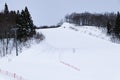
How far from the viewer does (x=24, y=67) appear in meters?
26.6

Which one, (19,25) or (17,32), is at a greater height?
(19,25)

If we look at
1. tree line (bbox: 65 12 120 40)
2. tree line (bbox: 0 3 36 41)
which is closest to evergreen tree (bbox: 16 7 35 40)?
tree line (bbox: 0 3 36 41)

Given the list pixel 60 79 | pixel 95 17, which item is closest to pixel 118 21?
pixel 60 79

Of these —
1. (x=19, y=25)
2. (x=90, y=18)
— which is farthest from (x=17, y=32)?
(x=90, y=18)

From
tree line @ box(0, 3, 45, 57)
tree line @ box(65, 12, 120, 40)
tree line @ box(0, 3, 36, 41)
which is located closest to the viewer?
tree line @ box(0, 3, 45, 57)

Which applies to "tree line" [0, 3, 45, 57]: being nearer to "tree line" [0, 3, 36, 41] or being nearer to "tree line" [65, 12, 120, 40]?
"tree line" [0, 3, 36, 41]

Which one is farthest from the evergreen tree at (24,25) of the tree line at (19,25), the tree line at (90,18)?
the tree line at (90,18)

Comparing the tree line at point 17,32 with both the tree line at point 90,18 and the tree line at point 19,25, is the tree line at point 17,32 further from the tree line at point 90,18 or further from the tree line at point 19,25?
the tree line at point 90,18

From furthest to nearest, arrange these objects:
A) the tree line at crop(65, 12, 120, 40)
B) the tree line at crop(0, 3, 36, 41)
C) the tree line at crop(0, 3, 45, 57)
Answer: the tree line at crop(65, 12, 120, 40) → the tree line at crop(0, 3, 36, 41) → the tree line at crop(0, 3, 45, 57)

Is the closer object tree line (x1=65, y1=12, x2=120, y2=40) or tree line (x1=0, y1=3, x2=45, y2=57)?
tree line (x1=0, y1=3, x2=45, y2=57)

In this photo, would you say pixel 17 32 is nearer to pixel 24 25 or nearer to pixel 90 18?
pixel 24 25

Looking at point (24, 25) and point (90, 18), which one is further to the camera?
point (90, 18)

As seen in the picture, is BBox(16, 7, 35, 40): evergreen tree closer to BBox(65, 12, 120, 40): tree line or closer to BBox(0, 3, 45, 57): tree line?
BBox(0, 3, 45, 57): tree line

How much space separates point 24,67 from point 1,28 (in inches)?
1150
